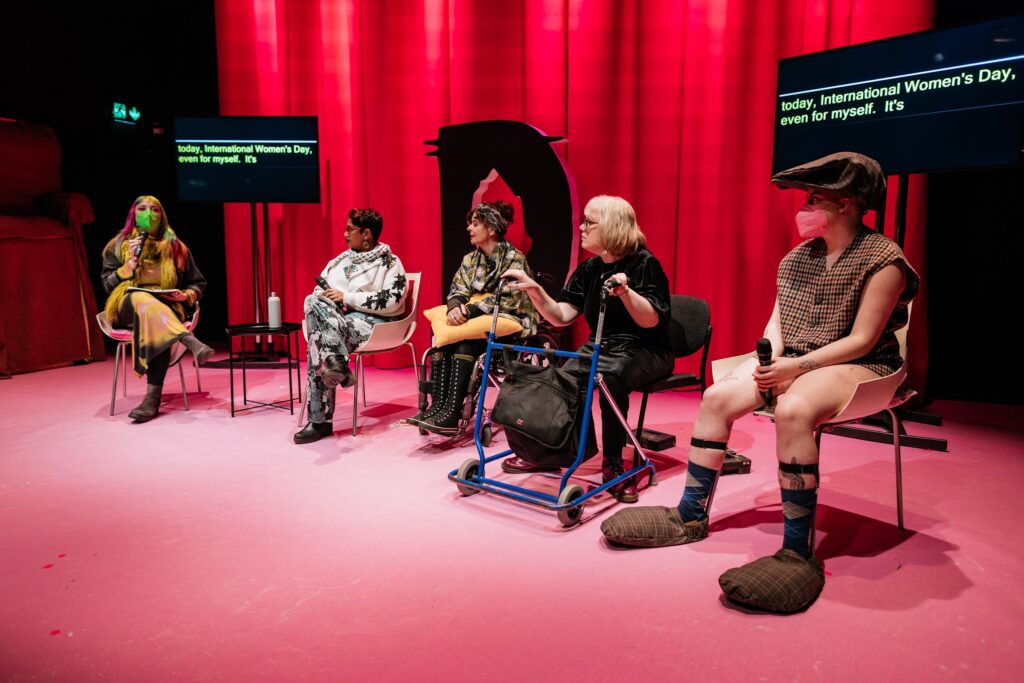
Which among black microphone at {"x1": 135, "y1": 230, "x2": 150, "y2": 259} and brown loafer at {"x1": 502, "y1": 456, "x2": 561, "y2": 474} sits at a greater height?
black microphone at {"x1": 135, "y1": 230, "x2": 150, "y2": 259}

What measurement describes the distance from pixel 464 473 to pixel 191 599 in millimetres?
1173

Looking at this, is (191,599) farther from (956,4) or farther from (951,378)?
(956,4)

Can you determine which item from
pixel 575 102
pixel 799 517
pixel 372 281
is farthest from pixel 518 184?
pixel 799 517

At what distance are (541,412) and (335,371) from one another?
1.57 meters

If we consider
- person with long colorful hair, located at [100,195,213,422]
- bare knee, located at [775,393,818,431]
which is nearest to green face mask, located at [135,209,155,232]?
person with long colorful hair, located at [100,195,213,422]

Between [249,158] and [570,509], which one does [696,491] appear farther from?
[249,158]

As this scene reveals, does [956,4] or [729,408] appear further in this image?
[956,4]

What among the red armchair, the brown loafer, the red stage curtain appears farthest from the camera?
the red armchair

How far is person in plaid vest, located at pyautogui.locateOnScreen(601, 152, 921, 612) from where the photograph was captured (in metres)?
2.20

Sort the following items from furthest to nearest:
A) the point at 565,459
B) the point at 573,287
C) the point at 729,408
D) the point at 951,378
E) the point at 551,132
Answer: the point at 551,132, the point at 951,378, the point at 573,287, the point at 565,459, the point at 729,408

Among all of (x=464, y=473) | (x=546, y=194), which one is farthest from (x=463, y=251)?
(x=464, y=473)

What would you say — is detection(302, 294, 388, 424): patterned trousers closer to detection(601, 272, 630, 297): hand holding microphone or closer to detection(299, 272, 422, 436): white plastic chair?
detection(299, 272, 422, 436): white plastic chair

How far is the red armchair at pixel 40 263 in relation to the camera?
5586 mm

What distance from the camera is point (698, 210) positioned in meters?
4.96
